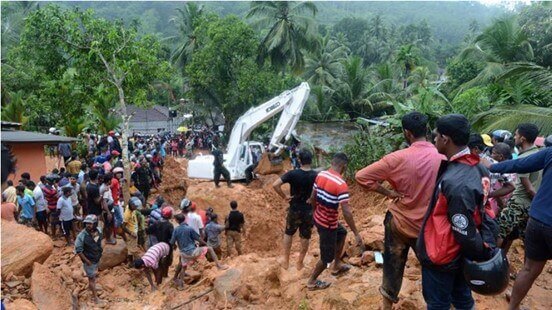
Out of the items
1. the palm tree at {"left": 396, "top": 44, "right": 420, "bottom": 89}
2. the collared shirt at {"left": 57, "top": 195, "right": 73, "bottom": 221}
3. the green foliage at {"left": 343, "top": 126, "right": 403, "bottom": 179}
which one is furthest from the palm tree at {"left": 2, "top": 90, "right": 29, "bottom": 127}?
the palm tree at {"left": 396, "top": 44, "right": 420, "bottom": 89}

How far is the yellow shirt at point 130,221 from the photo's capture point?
9.03m

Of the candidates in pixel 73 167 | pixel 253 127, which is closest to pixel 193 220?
pixel 73 167

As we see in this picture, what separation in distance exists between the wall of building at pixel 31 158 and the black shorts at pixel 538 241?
1256 cm

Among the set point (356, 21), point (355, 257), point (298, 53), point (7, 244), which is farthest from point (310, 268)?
point (356, 21)

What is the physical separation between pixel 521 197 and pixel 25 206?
29.4 ft

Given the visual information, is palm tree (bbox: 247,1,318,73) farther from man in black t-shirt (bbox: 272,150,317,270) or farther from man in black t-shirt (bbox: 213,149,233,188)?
man in black t-shirt (bbox: 272,150,317,270)

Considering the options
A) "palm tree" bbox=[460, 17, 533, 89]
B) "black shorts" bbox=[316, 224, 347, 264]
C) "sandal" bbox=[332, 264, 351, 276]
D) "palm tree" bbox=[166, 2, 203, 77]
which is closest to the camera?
"black shorts" bbox=[316, 224, 347, 264]

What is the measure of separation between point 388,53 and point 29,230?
48.3m

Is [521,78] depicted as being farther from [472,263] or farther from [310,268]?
[472,263]

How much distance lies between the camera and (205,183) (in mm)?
13938

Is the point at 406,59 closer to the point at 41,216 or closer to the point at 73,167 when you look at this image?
the point at 73,167

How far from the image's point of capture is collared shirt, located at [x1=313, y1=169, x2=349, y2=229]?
471 cm

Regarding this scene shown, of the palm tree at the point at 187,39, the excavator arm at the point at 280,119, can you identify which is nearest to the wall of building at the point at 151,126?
the palm tree at the point at 187,39

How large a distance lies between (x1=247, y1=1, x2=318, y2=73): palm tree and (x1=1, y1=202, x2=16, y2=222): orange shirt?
18.2 metres
